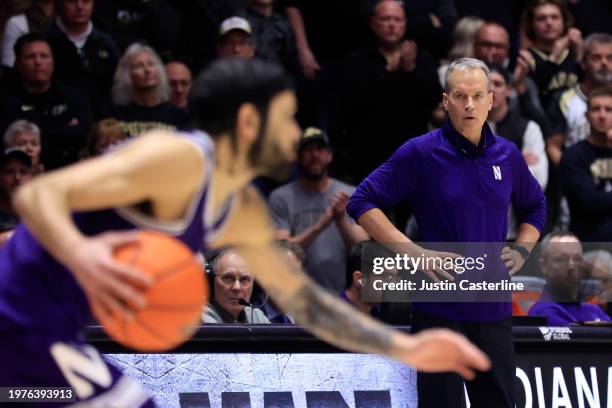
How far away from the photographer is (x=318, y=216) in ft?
32.2

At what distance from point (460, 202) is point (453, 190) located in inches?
3.3

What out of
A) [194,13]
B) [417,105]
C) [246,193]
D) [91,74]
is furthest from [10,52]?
[246,193]

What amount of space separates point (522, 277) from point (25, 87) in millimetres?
4282

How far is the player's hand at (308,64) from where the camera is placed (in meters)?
11.4

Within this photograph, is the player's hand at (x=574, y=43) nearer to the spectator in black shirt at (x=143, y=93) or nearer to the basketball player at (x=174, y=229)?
the spectator in black shirt at (x=143, y=93)

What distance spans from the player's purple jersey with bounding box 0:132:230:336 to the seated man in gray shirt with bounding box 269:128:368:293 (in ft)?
17.1

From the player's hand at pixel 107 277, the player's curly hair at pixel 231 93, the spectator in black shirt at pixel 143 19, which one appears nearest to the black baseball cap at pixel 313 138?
the spectator in black shirt at pixel 143 19

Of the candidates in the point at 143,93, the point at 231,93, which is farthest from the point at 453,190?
the point at 143,93

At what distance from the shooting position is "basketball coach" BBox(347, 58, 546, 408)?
6.82 metres

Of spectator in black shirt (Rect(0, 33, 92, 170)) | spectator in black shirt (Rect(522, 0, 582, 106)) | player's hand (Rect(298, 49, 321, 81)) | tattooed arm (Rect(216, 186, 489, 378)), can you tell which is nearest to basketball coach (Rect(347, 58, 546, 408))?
tattooed arm (Rect(216, 186, 489, 378))

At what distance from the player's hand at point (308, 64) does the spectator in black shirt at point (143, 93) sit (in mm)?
1595

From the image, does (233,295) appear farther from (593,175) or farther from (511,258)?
(593,175)

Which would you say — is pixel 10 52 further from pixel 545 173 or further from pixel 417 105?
pixel 545 173

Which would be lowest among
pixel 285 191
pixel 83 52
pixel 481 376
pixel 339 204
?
pixel 481 376
